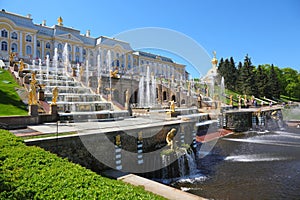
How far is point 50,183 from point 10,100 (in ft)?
59.2

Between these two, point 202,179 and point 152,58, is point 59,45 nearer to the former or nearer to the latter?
point 152,58

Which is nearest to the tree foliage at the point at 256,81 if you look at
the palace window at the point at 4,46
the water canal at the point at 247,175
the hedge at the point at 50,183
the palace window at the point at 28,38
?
the water canal at the point at 247,175

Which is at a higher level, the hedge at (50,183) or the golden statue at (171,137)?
the hedge at (50,183)

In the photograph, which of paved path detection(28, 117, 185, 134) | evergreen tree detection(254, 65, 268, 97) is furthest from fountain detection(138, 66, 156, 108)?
evergreen tree detection(254, 65, 268, 97)

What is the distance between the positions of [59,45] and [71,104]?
4319cm

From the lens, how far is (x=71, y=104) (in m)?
19.3

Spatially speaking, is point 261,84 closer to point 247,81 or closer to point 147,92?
point 247,81

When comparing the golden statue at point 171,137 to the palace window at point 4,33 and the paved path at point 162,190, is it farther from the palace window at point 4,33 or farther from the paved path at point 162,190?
the palace window at point 4,33

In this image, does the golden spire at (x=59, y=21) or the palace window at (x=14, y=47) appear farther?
the golden spire at (x=59, y=21)

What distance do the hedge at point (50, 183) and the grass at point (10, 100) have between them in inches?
488

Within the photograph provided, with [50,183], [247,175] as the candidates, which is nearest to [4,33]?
[50,183]

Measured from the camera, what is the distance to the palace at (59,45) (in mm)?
47000

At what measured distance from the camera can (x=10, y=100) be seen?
18.6 meters

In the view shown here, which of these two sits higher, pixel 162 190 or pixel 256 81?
pixel 256 81
